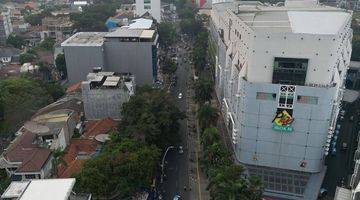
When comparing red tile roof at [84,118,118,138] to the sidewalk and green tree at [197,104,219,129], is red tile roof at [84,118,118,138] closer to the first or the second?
the sidewalk

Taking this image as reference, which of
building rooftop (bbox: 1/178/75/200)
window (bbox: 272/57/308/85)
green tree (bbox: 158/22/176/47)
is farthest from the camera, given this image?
green tree (bbox: 158/22/176/47)

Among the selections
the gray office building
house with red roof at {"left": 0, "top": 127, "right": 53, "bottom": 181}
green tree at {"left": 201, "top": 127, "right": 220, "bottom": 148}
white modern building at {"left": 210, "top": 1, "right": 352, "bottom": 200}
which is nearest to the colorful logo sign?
white modern building at {"left": 210, "top": 1, "right": 352, "bottom": 200}

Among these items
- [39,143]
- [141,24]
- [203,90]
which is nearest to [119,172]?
[39,143]

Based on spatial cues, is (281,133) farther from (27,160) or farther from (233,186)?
(27,160)

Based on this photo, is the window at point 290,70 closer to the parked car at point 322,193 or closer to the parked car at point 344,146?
the parked car at point 322,193

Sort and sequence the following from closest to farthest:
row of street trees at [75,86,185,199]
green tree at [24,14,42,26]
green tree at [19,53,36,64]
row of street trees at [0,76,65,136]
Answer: row of street trees at [75,86,185,199] → row of street trees at [0,76,65,136] → green tree at [19,53,36,64] → green tree at [24,14,42,26]

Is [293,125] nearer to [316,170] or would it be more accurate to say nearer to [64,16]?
[316,170]
